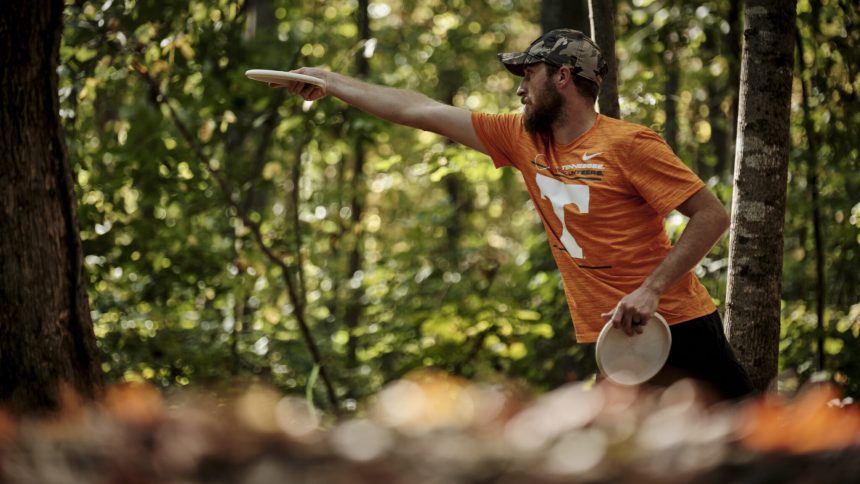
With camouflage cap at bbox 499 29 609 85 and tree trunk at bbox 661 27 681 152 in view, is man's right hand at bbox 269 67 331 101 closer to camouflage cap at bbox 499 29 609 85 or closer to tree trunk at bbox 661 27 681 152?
camouflage cap at bbox 499 29 609 85

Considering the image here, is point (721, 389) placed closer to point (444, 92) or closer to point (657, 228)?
point (657, 228)

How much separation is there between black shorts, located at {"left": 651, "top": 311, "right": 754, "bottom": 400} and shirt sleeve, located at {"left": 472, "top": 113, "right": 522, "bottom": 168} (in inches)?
40.7

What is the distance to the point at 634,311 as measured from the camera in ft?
10.6

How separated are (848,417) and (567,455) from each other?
594mm

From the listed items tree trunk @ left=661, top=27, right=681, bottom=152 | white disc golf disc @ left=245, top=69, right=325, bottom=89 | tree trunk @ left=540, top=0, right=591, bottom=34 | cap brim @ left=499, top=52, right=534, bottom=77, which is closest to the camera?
white disc golf disc @ left=245, top=69, right=325, bottom=89

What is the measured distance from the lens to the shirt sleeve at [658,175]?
3.47 metres

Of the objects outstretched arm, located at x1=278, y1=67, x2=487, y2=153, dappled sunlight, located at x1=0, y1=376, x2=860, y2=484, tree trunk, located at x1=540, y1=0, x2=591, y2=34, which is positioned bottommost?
dappled sunlight, located at x1=0, y1=376, x2=860, y2=484

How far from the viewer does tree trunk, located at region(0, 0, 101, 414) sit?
3.45 meters

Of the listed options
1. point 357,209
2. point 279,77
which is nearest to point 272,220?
point 357,209

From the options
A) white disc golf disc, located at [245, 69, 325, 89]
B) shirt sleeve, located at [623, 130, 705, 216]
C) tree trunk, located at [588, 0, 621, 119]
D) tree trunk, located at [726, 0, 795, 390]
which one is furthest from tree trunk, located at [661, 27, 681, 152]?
white disc golf disc, located at [245, 69, 325, 89]

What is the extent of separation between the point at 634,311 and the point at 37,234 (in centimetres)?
225

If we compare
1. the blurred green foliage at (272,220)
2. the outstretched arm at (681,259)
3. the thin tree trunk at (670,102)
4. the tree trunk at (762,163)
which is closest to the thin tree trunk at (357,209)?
the blurred green foliage at (272,220)

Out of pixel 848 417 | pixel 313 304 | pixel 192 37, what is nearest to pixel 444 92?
pixel 313 304

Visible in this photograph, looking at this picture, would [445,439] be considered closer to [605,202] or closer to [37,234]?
[605,202]
